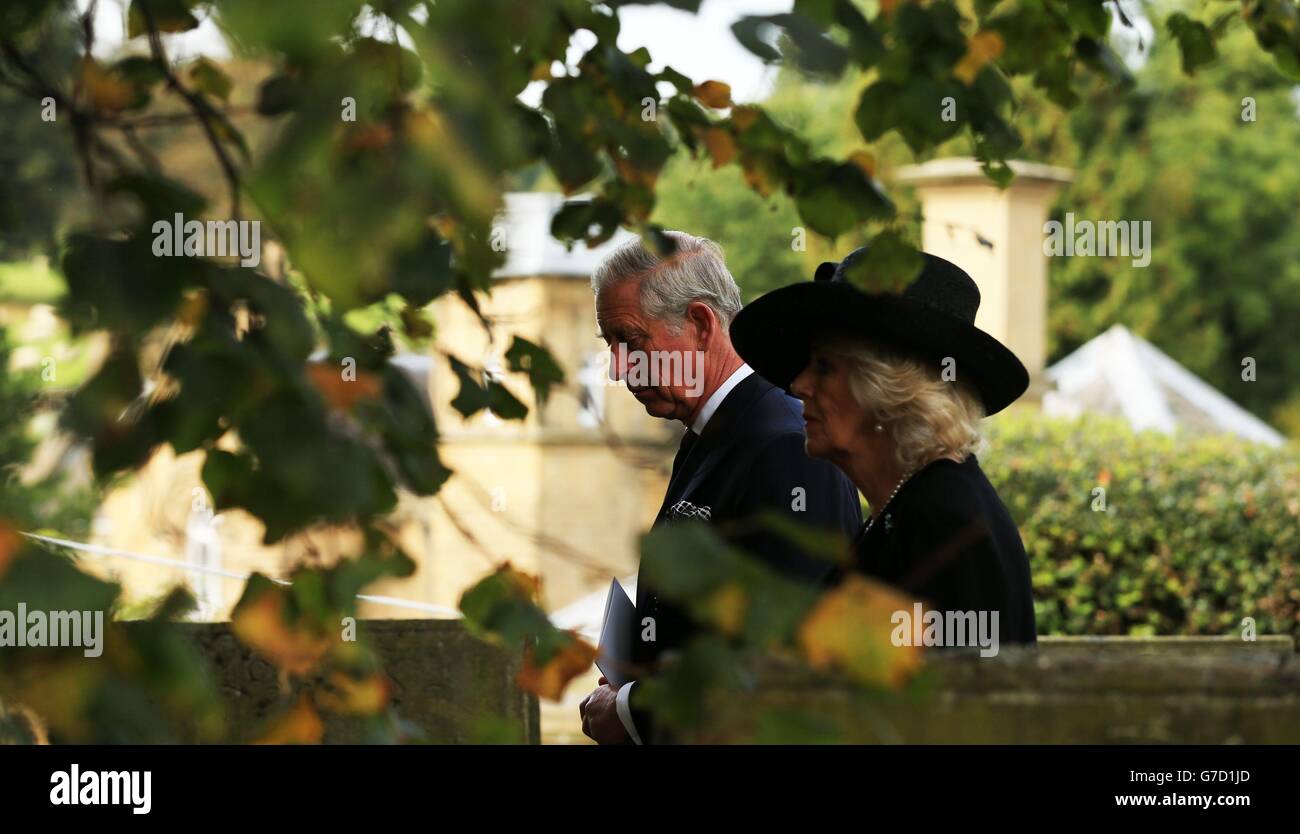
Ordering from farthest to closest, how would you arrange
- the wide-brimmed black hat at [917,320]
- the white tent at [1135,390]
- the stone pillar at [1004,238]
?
the white tent at [1135,390] → the stone pillar at [1004,238] → the wide-brimmed black hat at [917,320]

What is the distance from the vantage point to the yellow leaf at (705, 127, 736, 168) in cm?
241

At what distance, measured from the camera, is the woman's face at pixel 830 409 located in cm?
284

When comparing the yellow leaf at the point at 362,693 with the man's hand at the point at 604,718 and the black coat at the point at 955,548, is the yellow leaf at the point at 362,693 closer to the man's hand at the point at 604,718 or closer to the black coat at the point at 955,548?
the black coat at the point at 955,548

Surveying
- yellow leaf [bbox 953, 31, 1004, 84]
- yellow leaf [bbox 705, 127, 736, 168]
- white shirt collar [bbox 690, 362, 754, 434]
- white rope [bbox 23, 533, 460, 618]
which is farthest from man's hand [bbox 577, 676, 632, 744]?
yellow leaf [bbox 953, 31, 1004, 84]

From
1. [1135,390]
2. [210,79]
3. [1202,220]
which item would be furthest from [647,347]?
[1202,220]

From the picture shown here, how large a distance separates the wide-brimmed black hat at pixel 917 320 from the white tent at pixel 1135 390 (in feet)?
47.1

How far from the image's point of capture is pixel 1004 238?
13727 millimetres

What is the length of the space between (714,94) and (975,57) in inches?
18.0

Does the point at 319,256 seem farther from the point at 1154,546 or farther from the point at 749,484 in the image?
the point at 1154,546

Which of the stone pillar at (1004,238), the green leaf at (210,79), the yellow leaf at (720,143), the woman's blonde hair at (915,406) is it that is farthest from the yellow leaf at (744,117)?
the stone pillar at (1004,238)

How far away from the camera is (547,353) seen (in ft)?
8.86

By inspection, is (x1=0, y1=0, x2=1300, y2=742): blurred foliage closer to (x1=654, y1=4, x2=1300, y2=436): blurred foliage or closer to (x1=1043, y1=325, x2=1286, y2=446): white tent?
(x1=1043, y1=325, x2=1286, y2=446): white tent
